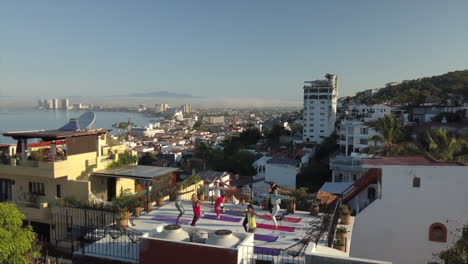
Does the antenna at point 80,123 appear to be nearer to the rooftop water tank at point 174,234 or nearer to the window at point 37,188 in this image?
the window at point 37,188

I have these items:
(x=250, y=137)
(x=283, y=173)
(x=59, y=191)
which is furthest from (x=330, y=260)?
(x=250, y=137)

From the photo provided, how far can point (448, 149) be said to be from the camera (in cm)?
1816

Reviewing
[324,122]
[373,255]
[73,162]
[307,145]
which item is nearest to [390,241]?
[373,255]

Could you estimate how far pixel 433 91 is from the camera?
82.9 metres

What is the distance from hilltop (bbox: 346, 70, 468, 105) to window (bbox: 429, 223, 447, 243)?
59.8 m

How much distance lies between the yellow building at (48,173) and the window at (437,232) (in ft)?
43.9

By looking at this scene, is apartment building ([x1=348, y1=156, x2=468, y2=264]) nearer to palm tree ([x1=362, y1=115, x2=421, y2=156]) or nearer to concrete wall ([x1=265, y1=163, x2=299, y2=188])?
palm tree ([x1=362, y1=115, x2=421, y2=156])

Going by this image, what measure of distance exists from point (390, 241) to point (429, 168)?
2.75 metres

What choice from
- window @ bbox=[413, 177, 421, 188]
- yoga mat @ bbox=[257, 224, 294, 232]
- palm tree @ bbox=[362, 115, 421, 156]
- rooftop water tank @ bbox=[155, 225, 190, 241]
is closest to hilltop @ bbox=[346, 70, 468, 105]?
palm tree @ bbox=[362, 115, 421, 156]

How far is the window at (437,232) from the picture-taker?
1104 centimetres

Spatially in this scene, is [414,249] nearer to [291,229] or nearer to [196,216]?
[291,229]

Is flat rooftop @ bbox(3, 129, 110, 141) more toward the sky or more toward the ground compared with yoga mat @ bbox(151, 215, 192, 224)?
more toward the sky

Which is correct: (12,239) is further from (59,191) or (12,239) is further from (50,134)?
(50,134)

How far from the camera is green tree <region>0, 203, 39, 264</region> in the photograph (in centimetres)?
843
